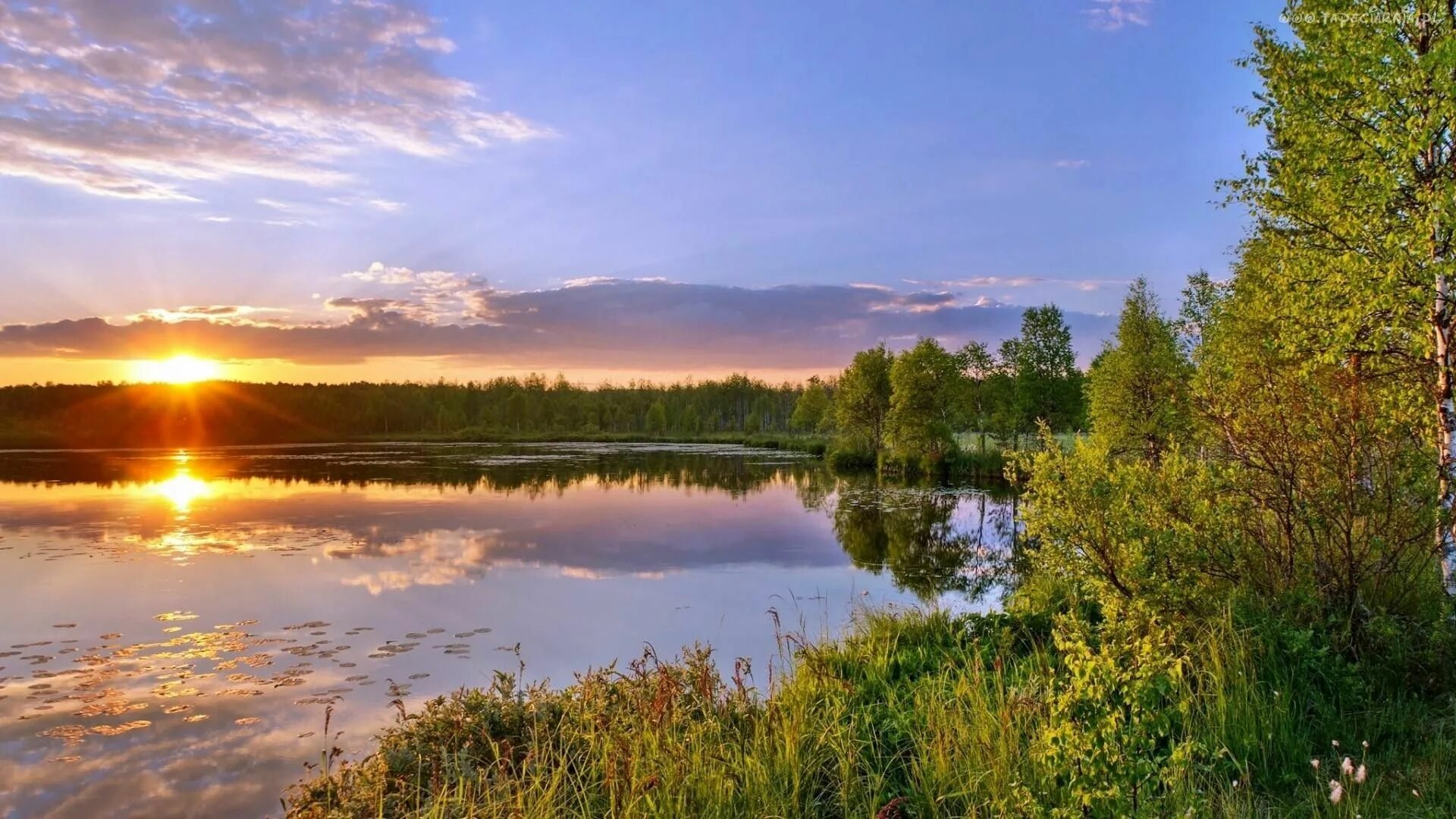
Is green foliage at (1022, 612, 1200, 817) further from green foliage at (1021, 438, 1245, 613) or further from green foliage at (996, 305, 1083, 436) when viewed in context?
green foliage at (996, 305, 1083, 436)

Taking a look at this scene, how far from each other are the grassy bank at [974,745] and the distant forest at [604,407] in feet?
125

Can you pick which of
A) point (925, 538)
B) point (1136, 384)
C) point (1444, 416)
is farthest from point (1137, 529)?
point (1136, 384)

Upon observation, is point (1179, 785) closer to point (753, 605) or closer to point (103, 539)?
point (753, 605)

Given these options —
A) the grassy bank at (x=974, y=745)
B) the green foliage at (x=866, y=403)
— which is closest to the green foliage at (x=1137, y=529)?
the grassy bank at (x=974, y=745)

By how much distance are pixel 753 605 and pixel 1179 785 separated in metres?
10.2

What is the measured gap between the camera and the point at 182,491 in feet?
103

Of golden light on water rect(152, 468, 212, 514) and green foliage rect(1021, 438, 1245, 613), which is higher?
green foliage rect(1021, 438, 1245, 613)

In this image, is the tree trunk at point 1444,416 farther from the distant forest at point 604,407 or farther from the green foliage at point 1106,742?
the distant forest at point 604,407

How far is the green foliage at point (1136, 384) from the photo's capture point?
80.4 feet

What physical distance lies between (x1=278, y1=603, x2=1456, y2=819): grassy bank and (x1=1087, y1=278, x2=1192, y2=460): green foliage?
19.8 meters

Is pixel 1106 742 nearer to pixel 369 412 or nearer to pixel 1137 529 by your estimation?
pixel 1137 529

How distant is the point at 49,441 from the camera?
82688mm

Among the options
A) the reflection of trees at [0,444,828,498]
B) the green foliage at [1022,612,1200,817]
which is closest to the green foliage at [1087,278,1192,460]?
the reflection of trees at [0,444,828,498]

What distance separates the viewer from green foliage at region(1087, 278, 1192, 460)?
24.5 meters
